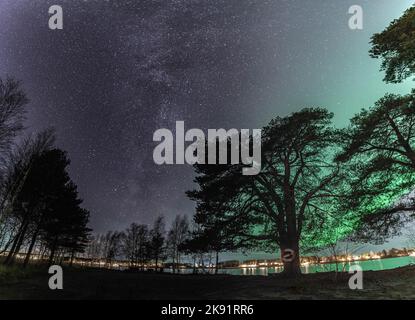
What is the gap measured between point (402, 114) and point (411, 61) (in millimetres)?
3310

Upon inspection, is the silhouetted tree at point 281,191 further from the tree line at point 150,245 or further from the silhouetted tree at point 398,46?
the tree line at point 150,245

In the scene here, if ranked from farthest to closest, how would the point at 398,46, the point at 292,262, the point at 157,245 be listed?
the point at 157,245, the point at 292,262, the point at 398,46

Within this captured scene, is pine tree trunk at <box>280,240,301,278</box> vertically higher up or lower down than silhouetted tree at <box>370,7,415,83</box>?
lower down

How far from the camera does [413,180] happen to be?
15047 millimetres

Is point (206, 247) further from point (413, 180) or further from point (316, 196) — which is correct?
point (413, 180)

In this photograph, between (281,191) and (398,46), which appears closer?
(398,46)

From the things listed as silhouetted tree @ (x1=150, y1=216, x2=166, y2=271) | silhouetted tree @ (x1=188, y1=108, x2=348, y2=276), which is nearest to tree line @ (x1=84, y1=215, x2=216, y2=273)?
silhouetted tree @ (x1=150, y1=216, x2=166, y2=271)

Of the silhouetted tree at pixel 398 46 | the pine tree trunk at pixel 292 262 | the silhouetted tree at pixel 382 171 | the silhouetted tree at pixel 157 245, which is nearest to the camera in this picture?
the silhouetted tree at pixel 398 46

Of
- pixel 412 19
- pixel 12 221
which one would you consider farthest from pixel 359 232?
pixel 12 221

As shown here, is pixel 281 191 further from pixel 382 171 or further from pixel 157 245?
pixel 157 245

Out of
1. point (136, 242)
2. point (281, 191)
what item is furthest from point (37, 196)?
point (136, 242)

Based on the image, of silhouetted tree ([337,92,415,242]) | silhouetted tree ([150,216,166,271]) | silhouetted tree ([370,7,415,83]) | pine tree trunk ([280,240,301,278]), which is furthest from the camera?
silhouetted tree ([150,216,166,271])

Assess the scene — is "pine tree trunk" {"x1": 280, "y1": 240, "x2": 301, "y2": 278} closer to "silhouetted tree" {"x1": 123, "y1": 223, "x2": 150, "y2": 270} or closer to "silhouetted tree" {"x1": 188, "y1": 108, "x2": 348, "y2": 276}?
"silhouetted tree" {"x1": 188, "y1": 108, "x2": 348, "y2": 276}

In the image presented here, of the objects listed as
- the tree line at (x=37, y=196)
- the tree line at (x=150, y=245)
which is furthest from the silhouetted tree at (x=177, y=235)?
the tree line at (x=37, y=196)
